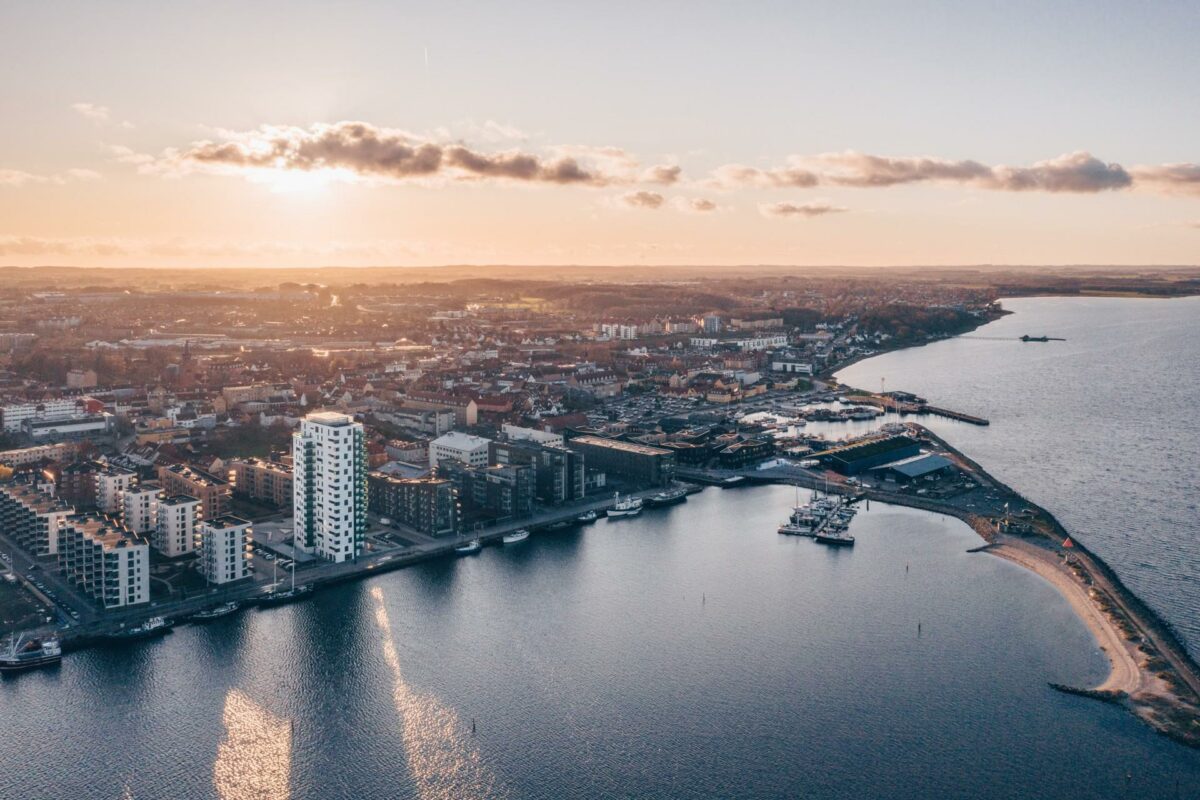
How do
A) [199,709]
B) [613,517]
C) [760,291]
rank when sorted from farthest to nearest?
[760,291]
[613,517]
[199,709]

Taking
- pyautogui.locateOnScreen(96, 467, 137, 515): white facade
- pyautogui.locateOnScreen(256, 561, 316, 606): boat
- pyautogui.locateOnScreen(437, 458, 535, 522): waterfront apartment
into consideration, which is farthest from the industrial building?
pyautogui.locateOnScreen(96, 467, 137, 515): white facade

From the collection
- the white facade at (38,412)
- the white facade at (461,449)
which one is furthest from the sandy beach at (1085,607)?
the white facade at (38,412)

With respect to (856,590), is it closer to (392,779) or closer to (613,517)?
(613,517)

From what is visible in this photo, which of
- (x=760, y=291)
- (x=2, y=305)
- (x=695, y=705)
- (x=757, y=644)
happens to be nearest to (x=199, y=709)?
(x=695, y=705)

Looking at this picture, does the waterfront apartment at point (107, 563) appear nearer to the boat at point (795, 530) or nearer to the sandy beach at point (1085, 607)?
the boat at point (795, 530)

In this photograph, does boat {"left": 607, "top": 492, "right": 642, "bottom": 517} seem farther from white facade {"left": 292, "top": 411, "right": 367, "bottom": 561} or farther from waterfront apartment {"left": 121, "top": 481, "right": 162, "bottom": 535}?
waterfront apartment {"left": 121, "top": 481, "right": 162, "bottom": 535}
